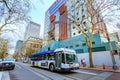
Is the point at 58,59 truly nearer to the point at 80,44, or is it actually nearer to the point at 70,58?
the point at 70,58

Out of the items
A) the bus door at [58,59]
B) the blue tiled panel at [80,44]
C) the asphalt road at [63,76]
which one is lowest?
the asphalt road at [63,76]

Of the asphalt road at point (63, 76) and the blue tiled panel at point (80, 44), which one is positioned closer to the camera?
the asphalt road at point (63, 76)

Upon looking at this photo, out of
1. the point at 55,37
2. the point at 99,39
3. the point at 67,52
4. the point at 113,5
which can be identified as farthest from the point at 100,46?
the point at 55,37

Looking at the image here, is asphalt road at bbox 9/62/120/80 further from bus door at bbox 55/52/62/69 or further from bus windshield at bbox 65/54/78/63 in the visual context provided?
bus windshield at bbox 65/54/78/63

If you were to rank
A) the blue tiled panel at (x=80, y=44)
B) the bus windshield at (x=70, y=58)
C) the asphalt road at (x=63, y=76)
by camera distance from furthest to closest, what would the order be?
1. the blue tiled panel at (x=80, y=44)
2. the bus windshield at (x=70, y=58)
3. the asphalt road at (x=63, y=76)

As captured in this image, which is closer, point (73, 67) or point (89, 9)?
point (73, 67)

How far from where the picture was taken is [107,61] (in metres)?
22.2

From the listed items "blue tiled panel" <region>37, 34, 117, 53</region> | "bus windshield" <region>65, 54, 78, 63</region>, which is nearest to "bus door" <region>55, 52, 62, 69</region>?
"bus windshield" <region>65, 54, 78, 63</region>

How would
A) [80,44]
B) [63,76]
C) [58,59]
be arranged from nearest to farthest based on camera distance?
[63,76]
[58,59]
[80,44]

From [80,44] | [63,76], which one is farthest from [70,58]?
[80,44]

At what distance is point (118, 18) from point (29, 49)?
Result: 53.3 m

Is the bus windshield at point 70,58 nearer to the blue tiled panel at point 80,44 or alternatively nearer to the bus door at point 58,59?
the bus door at point 58,59

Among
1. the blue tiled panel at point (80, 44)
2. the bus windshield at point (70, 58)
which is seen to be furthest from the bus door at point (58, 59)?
Answer: the blue tiled panel at point (80, 44)

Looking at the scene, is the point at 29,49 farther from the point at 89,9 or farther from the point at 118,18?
the point at 118,18
